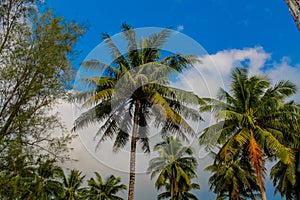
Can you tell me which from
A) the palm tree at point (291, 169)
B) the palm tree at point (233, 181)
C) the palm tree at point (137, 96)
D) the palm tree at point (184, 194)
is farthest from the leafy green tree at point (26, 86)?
the palm tree at point (184, 194)

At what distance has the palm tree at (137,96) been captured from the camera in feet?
65.9

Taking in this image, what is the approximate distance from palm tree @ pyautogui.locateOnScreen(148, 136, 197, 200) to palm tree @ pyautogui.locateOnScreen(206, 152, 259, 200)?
2287 mm

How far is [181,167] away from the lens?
3800cm

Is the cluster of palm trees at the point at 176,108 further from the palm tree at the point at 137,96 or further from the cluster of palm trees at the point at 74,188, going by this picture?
the cluster of palm trees at the point at 74,188

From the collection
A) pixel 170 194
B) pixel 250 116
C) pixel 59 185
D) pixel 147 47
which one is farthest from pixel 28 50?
pixel 59 185

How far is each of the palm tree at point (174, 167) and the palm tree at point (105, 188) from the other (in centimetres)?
837

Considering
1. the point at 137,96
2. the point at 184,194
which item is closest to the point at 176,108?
the point at 137,96

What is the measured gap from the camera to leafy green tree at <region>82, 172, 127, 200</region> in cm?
4444

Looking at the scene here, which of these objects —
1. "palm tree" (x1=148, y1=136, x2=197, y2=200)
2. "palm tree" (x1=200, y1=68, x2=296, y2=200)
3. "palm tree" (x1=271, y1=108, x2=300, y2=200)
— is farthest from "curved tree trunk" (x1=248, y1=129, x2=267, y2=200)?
"palm tree" (x1=148, y1=136, x2=197, y2=200)

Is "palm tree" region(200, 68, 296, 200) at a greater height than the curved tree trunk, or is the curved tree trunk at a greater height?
"palm tree" region(200, 68, 296, 200)

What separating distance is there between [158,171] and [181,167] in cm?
240

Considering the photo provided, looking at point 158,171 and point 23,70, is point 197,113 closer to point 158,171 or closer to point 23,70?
point 23,70

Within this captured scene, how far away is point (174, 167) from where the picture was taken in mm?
37406

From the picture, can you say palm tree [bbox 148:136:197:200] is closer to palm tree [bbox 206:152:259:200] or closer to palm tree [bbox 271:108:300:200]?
palm tree [bbox 206:152:259:200]
